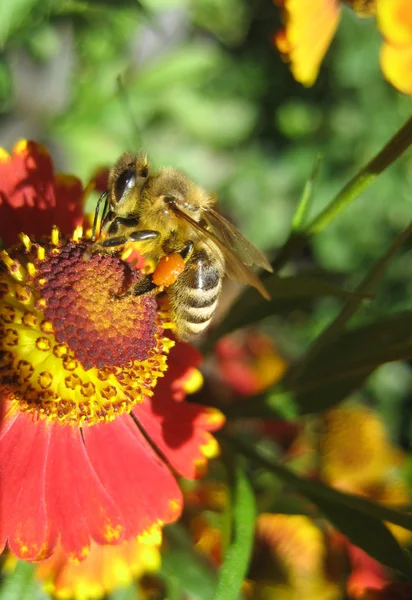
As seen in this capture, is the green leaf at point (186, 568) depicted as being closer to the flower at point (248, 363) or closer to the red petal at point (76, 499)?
the red petal at point (76, 499)

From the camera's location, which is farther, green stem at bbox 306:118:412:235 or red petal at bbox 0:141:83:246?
red petal at bbox 0:141:83:246

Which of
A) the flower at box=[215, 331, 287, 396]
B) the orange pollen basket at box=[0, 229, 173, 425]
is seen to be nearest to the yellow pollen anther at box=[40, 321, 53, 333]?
the orange pollen basket at box=[0, 229, 173, 425]

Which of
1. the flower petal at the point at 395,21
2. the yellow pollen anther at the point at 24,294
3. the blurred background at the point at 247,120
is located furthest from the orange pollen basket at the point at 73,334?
the blurred background at the point at 247,120

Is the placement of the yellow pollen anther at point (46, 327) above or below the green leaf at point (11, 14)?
below

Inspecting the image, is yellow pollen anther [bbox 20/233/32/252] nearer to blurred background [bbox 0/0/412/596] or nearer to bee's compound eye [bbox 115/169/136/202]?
bee's compound eye [bbox 115/169/136/202]

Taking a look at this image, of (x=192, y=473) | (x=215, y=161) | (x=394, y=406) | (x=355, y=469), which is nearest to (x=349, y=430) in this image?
(x=355, y=469)

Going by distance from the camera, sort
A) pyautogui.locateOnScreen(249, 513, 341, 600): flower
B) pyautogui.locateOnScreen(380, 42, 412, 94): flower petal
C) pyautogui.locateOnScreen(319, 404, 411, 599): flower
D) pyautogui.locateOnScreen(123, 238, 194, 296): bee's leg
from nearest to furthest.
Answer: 1. pyautogui.locateOnScreen(380, 42, 412, 94): flower petal
2. pyautogui.locateOnScreen(123, 238, 194, 296): bee's leg
3. pyautogui.locateOnScreen(249, 513, 341, 600): flower
4. pyautogui.locateOnScreen(319, 404, 411, 599): flower
